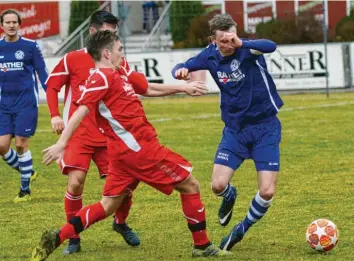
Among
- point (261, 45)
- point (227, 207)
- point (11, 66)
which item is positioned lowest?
point (227, 207)

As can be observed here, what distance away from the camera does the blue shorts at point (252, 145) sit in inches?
349

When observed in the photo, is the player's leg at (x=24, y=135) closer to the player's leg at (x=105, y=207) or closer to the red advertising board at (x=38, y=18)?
the player's leg at (x=105, y=207)

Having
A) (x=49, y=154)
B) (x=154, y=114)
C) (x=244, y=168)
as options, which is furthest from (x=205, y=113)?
(x=49, y=154)

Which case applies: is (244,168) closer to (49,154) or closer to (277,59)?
(49,154)

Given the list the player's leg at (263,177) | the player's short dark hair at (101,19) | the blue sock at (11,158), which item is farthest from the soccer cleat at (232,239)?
the blue sock at (11,158)

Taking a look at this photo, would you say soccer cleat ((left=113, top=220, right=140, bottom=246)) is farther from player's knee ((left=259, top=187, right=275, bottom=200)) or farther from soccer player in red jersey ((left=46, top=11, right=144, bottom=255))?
player's knee ((left=259, top=187, right=275, bottom=200))

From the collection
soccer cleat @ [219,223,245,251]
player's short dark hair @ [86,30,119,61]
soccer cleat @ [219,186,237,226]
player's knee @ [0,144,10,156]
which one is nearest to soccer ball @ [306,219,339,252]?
soccer cleat @ [219,223,245,251]

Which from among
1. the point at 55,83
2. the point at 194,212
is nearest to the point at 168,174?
the point at 194,212

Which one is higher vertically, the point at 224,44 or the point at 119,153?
the point at 224,44

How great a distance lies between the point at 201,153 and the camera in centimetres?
1683

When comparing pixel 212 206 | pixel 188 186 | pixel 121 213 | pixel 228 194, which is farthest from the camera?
pixel 212 206

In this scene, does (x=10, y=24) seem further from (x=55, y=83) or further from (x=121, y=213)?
(x=121, y=213)

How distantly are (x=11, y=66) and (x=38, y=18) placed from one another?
24.6 m

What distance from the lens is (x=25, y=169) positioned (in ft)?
40.9
